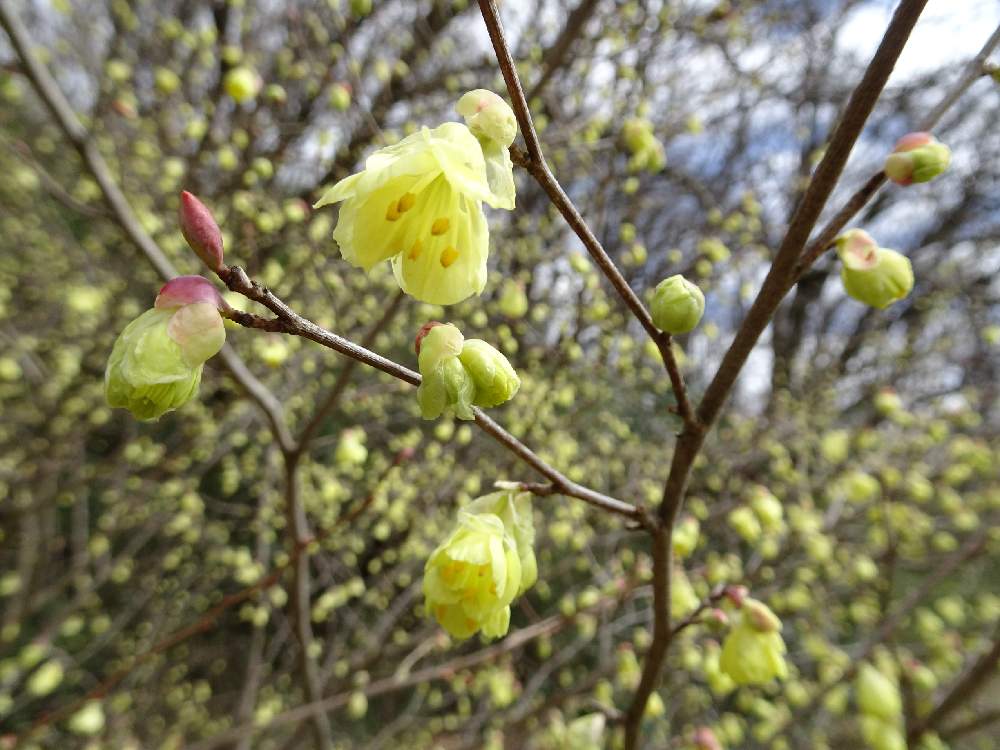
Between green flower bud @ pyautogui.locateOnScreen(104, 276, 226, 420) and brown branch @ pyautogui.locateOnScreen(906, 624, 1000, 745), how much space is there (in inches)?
118

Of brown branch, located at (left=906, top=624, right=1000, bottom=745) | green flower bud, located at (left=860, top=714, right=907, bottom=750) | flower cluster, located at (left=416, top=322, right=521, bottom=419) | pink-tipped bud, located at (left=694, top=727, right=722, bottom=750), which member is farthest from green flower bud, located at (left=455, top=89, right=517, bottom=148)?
brown branch, located at (left=906, top=624, right=1000, bottom=745)

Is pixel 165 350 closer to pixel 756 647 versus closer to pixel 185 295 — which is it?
pixel 185 295

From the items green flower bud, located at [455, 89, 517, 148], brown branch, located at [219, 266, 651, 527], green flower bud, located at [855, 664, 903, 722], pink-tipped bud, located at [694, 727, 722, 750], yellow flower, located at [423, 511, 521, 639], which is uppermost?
green flower bud, located at [455, 89, 517, 148]

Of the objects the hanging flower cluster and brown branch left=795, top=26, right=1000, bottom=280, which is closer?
the hanging flower cluster

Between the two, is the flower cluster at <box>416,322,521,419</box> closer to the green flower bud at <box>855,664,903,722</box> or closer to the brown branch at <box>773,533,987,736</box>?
the green flower bud at <box>855,664,903,722</box>

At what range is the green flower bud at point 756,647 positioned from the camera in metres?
1.10

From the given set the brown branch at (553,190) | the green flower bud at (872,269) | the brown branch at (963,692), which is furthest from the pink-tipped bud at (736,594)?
the brown branch at (963,692)

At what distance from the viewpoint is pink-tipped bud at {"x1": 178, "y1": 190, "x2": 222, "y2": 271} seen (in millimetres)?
612

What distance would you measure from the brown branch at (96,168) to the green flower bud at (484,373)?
103 cm

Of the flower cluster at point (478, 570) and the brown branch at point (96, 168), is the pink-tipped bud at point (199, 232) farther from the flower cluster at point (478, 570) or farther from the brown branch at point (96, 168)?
the brown branch at point (96, 168)

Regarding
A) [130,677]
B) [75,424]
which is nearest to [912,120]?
[75,424]

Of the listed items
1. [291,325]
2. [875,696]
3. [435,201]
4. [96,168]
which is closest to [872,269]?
[435,201]

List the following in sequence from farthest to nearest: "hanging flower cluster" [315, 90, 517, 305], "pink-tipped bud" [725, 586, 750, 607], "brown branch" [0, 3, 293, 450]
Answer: "brown branch" [0, 3, 293, 450] < "pink-tipped bud" [725, 586, 750, 607] < "hanging flower cluster" [315, 90, 517, 305]

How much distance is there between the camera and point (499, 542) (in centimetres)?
81
